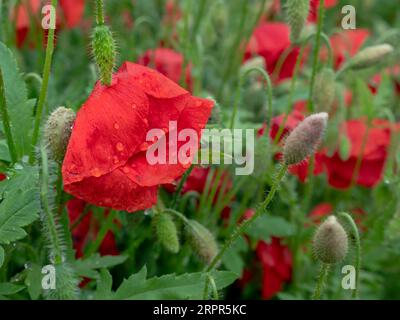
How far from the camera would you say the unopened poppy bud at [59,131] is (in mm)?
1022

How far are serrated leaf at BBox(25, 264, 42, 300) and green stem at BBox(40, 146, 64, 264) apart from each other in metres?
0.06

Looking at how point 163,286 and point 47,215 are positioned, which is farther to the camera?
point 163,286

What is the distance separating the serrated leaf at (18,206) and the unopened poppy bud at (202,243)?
265mm

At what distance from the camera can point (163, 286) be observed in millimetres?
1092

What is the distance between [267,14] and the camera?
2.04 meters

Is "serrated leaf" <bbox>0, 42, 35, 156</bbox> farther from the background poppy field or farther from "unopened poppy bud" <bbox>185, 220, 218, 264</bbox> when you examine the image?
"unopened poppy bud" <bbox>185, 220, 218, 264</bbox>

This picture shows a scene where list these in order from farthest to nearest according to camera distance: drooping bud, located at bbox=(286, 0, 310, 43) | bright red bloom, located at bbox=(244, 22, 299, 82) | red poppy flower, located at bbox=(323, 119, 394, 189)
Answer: bright red bloom, located at bbox=(244, 22, 299, 82) < red poppy flower, located at bbox=(323, 119, 394, 189) < drooping bud, located at bbox=(286, 0, 310, 43)

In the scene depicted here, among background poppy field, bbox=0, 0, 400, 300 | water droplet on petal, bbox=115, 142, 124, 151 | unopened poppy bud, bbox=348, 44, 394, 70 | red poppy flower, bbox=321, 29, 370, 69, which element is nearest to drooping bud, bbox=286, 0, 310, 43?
background poppy field, bbox=0, 0, 400, 300

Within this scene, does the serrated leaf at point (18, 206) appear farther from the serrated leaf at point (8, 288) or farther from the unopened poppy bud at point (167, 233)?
Answer: the unopened poppy bud at point (167, 233)

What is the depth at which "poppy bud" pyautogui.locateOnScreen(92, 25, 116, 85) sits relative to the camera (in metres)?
1.02

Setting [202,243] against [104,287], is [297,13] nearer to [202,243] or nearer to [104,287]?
[202,243]

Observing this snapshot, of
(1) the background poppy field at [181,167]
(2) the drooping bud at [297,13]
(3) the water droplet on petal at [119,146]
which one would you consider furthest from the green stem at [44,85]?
(2) the drooping bud at [297,13]

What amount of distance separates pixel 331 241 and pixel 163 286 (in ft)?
0.76

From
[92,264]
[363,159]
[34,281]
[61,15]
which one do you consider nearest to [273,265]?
[363,159]
